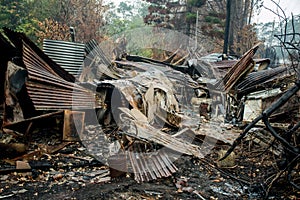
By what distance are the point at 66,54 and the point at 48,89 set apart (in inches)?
115

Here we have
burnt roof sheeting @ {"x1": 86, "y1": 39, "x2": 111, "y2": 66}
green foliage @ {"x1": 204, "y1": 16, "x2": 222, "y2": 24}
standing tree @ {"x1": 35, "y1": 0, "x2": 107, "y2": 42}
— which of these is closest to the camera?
burnt roof sheeting @ {"x1": 86, "y1": 39, "x2": 111, "y2": 66}

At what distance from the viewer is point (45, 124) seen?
4309mm

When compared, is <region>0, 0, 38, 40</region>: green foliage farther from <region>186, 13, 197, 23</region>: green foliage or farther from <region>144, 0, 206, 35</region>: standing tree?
<region>186, 13, 197, 23</region>: green foliage

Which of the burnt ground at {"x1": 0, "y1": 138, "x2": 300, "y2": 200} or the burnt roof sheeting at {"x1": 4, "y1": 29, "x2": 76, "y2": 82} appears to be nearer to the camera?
the burnt ground at {"x1": 0, "y1": 138, "x2": 300, "y2": 200}

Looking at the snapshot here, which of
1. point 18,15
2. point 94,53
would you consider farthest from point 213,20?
point 18,15

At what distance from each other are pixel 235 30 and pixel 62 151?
1269 cm

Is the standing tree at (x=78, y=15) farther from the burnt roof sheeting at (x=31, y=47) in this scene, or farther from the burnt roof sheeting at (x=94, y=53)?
the burnt roof sheeting at (x=31, y=47)

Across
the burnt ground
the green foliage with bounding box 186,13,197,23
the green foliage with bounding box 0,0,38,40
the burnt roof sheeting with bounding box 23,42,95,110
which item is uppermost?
the green foliage with bounding box 186,13,197,23

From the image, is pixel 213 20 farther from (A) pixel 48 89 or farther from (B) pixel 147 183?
(B) pixel 147 183

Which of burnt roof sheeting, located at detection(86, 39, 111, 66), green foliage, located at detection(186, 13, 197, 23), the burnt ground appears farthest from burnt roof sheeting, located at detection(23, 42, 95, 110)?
green foliage, located at detection(186, 13, 197, 23)

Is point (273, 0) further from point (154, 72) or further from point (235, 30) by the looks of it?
point (235, 30)

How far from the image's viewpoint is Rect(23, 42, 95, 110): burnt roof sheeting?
3.91 m

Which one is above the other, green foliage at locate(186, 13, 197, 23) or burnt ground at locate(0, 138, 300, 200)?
green foliage at locate(186, 13, 197, 23)

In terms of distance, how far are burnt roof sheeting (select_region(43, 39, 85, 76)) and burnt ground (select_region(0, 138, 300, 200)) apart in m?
3.56
